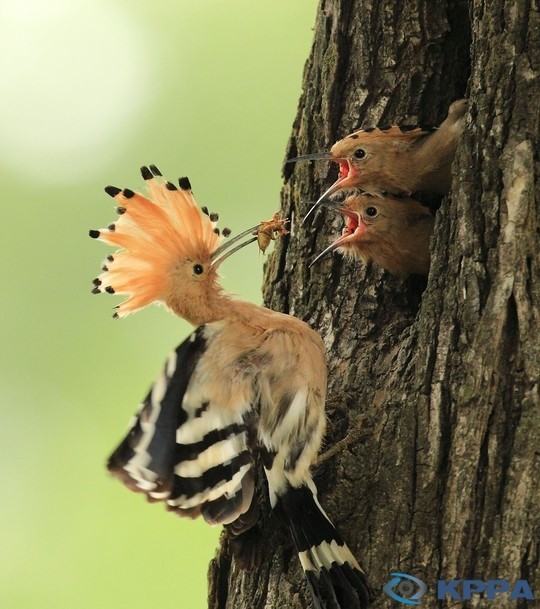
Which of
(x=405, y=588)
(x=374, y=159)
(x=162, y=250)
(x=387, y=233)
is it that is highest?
(x=374, y=159)

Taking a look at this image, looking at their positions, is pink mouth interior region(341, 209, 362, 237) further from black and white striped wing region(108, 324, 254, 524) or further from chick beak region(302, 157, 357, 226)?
black and white striped wing region(108, 324, 254, 524)

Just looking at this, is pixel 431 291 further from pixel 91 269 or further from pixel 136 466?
pixel 91 269

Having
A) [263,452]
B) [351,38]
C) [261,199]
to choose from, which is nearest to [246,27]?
[261,199]

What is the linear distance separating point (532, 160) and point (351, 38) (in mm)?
1187

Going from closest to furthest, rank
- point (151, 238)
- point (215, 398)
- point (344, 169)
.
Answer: point (215, 398) → point (151, 238) → point (344, 169)

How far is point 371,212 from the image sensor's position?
3736 mm

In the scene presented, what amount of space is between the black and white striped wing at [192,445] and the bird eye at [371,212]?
2.89 ft

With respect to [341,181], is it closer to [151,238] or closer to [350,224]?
[350,224]

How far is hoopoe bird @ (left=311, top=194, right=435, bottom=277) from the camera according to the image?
362cm

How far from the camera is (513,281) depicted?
111 inches

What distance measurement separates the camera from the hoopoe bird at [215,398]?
2.97 metres

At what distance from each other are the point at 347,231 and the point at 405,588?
1.40 m

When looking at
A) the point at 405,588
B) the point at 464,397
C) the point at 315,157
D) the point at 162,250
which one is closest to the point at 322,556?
the point at 405,588

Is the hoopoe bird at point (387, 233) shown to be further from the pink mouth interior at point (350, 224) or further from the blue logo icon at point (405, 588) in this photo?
the blue logo icon at point (405, 588)
